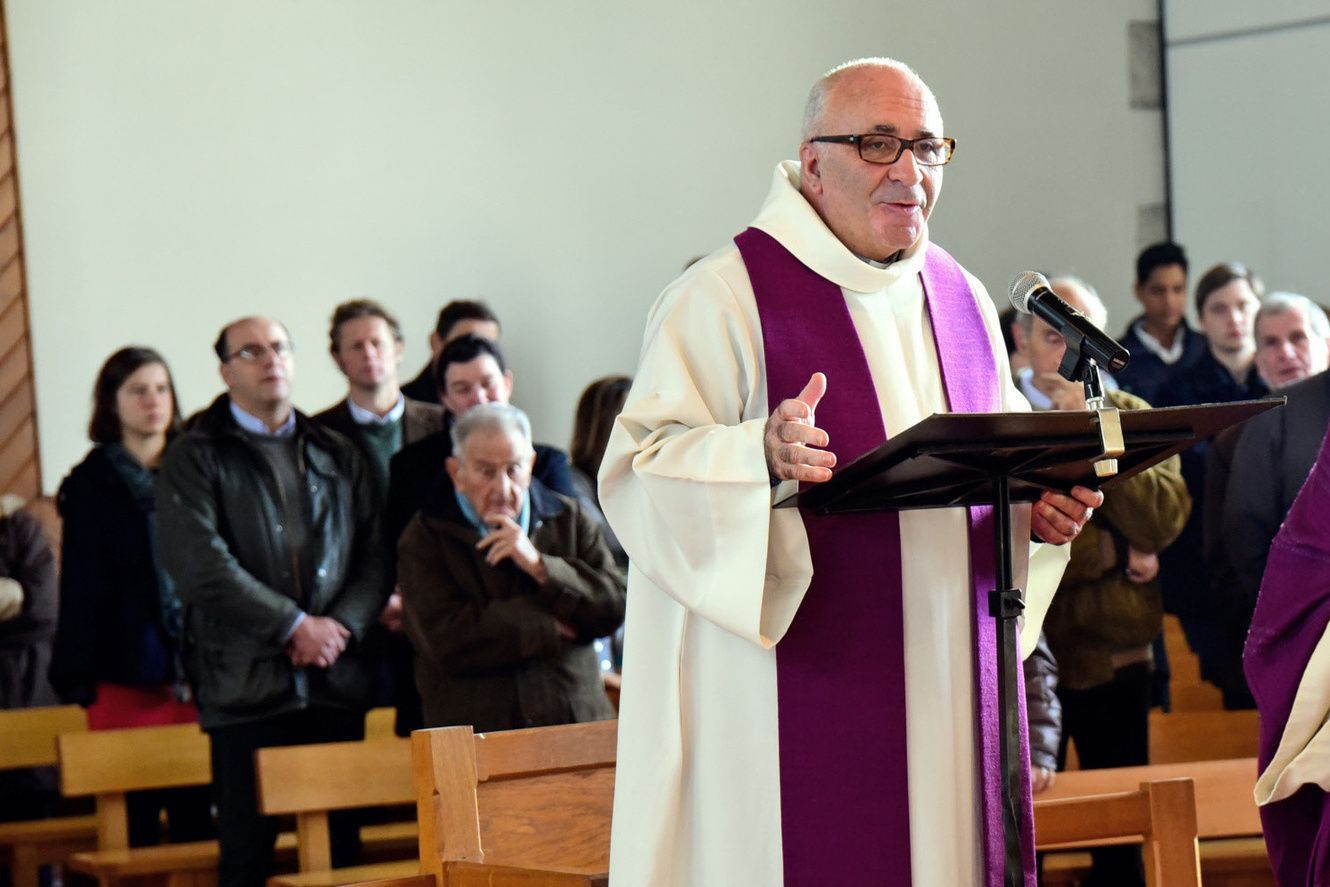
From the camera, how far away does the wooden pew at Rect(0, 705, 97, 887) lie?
19.2ft

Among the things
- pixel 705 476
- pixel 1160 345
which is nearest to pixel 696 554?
pixel 705 476

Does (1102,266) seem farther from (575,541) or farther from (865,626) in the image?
(865,626)

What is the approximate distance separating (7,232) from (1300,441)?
16.6 ft

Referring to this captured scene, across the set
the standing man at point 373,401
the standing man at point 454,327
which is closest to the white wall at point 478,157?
the standing man at point 454,327

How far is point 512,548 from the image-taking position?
465 centimetres

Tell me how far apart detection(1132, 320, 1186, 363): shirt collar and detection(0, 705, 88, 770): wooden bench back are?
4.24 meters

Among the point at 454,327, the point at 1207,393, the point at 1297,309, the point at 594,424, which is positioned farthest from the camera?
the point at 1207,393

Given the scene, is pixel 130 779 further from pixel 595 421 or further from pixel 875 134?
pixel 875 134

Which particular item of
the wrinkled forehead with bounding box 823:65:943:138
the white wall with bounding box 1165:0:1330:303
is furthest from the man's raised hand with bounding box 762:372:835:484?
the white wall with bounding box 1165:0:1330:303

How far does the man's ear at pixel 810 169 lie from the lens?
309cm

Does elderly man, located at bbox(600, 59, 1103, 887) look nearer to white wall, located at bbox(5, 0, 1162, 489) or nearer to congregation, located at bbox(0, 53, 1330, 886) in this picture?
congregation, located at bbox(0, 53, 1330, 886)

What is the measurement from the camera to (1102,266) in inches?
389

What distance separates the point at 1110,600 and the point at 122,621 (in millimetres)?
3017

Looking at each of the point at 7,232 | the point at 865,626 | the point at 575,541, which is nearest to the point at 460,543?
the point at 575,541
